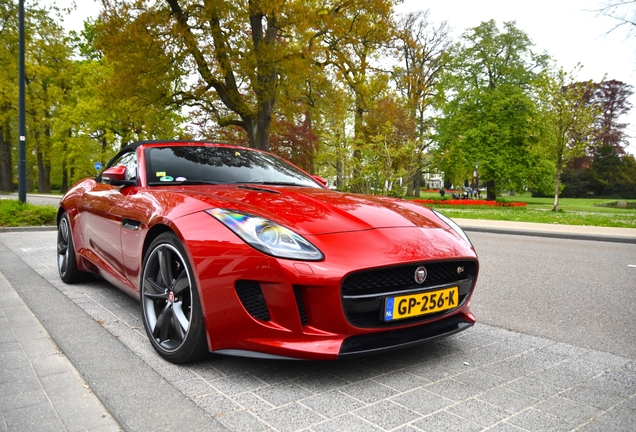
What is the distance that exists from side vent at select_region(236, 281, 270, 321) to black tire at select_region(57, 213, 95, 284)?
312 cm

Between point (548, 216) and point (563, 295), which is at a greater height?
point (563, 295)

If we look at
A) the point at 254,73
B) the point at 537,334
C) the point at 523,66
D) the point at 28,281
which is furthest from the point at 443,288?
the point at 523,66

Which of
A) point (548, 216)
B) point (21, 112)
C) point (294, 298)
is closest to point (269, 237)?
A: point (294, 298)

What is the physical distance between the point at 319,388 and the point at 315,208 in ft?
3.32

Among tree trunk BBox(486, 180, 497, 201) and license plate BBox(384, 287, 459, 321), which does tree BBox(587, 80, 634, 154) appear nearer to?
tree trunk BBox(486, 180, 497, 201)

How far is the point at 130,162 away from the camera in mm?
4094

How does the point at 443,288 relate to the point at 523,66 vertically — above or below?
below

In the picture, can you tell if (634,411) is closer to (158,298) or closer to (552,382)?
(552,382)

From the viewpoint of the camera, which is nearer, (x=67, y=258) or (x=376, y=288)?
(x=376, y=288)

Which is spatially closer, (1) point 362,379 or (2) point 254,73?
(1) point 362,379

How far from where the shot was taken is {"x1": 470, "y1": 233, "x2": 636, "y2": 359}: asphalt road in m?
3.50

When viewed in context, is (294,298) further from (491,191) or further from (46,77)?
(46,77)

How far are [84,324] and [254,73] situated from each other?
13.5 metres

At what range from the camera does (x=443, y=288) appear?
264 centimetres
